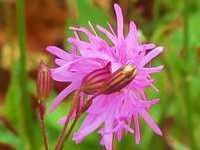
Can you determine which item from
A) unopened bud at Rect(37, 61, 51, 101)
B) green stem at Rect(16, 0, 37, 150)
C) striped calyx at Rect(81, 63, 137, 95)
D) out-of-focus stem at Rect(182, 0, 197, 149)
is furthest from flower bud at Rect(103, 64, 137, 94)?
out-of-focus stem at Rect(182, 0, 197, 149)

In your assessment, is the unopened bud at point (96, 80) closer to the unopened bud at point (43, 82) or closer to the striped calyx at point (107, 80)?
the striped calyx at point (107, 80)

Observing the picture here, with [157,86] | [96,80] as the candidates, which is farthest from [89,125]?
[157,86]

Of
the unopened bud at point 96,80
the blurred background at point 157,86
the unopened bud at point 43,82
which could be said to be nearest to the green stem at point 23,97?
the blurred background at point 157,86

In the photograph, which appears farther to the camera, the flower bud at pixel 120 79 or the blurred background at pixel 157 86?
the blurred background at pixel 157 86

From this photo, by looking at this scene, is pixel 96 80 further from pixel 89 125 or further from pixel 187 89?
pixel 187 89

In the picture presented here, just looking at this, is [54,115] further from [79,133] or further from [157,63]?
[79,133]
